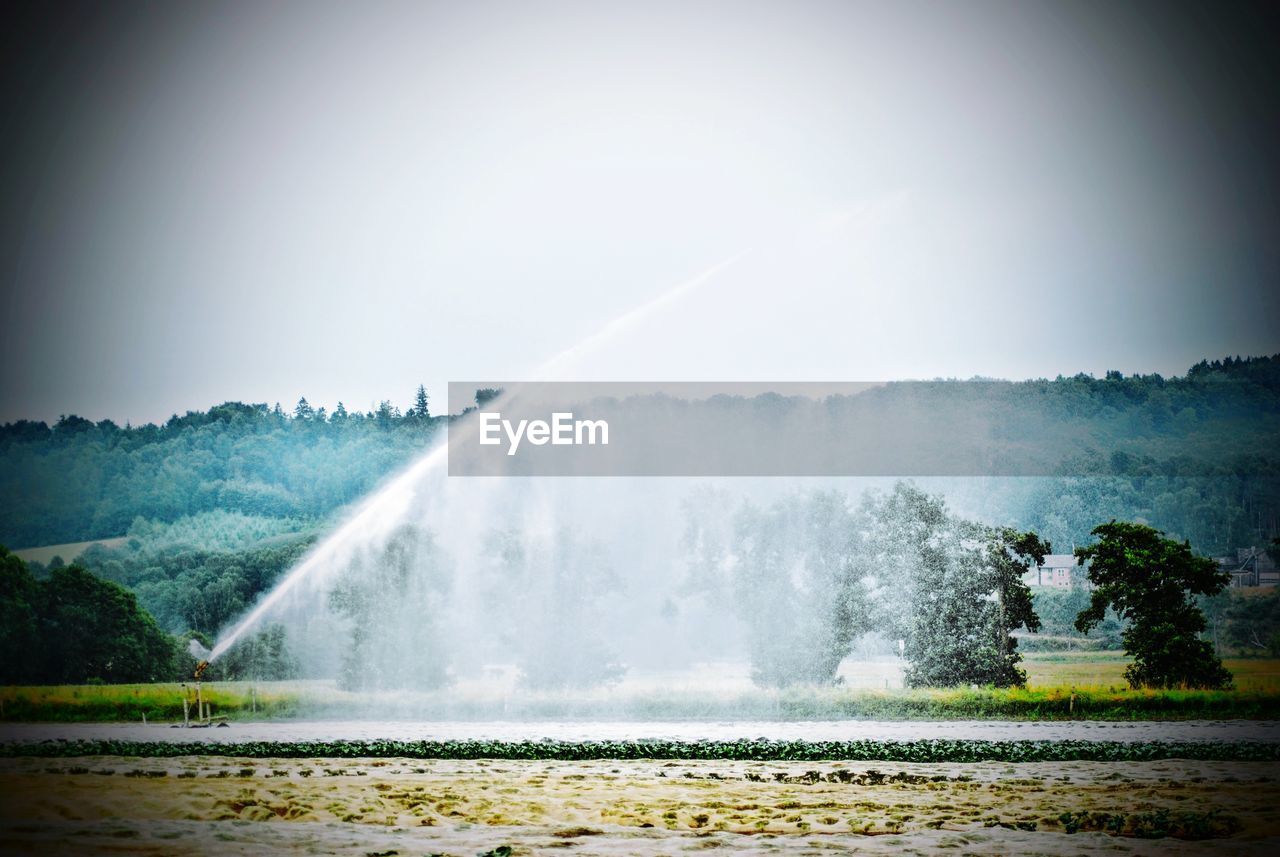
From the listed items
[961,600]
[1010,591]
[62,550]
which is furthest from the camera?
[62,550]

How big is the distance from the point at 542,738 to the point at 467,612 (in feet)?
25.4

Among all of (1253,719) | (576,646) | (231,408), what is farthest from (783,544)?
(231,408)

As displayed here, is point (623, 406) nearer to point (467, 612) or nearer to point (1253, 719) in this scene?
point (467, 612)

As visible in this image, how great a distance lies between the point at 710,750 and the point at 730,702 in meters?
8.16

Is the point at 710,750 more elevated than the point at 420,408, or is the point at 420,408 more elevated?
the point at 420,408

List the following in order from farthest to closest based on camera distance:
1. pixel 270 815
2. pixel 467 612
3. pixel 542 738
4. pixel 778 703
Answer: pixel 467 612
pixel 778 703
pixel 542 738
pixel 270 815

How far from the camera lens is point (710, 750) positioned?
2048 cm

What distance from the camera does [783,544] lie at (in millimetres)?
29641

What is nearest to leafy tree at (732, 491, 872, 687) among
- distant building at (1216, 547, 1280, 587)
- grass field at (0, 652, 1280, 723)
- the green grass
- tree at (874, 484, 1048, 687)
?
grass field at (0, 652, 1280, 723)

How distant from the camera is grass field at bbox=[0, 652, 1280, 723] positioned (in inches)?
1030

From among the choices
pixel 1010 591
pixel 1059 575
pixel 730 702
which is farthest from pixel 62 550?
pixel 1059 575

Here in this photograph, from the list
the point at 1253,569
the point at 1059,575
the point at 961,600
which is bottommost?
the point at 961,600

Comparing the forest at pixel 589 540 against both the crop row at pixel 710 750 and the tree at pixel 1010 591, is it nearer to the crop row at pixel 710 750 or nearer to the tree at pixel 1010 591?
the tree at pixel 1010 591

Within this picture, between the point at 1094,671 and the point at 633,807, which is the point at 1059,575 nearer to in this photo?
the point at 1094,671
